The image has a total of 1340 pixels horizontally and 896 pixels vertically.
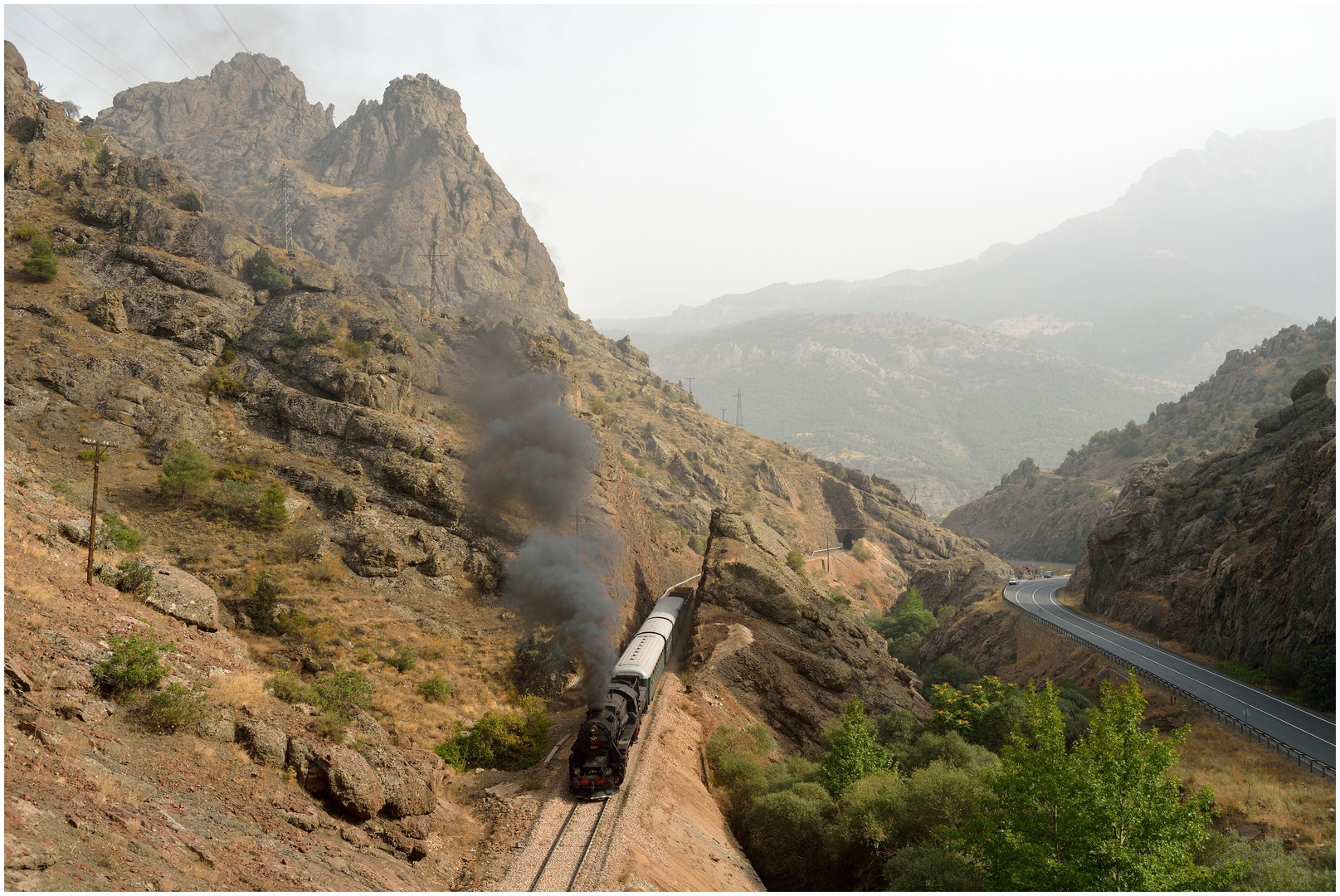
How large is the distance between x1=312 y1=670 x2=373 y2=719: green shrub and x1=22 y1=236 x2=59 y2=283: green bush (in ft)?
121

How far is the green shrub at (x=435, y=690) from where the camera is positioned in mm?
34125

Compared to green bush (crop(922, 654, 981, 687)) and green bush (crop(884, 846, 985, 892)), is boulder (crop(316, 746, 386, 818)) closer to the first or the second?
green bush (crop(884, 846, 985, 892))

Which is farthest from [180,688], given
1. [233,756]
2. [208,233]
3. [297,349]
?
[208,233]

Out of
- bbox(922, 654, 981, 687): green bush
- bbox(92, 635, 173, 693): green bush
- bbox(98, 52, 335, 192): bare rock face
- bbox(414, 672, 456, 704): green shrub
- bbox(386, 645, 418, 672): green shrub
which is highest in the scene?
bbox(98, 52, 335, 192): bare rock face

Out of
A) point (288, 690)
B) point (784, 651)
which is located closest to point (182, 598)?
point (288, 690)

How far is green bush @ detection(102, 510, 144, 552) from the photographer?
32.4 metres

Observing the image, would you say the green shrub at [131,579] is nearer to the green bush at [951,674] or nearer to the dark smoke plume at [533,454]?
the dark smoke plume at [533,454]

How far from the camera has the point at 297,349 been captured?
51062 millimetres

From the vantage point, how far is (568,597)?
128 feet

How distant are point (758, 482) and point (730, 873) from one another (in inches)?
3334

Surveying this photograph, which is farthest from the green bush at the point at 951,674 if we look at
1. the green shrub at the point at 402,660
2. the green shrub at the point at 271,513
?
the green shrub at the point at 271,513

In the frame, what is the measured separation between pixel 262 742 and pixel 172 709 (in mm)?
2816

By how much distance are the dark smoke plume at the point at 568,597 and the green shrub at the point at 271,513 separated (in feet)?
43.0

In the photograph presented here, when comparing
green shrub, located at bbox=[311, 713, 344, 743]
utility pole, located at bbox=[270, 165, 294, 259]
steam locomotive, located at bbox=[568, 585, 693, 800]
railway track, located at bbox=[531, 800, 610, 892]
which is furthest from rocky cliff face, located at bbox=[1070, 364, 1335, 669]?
utility pole, located at bbox=[270, 165, 294, 259]
